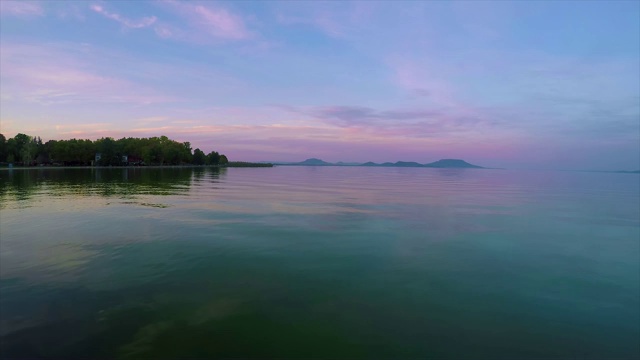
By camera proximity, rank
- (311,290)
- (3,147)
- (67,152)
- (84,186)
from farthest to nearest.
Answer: (67,152), (3,147), (84,186), (311,290)

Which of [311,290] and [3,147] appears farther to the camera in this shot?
[3,147]

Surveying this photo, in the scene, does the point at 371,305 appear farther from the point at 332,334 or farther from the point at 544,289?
the point at 544,289

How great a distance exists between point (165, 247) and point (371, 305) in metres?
12.9

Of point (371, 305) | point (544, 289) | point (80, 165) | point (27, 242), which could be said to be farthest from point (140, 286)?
point (80, 165)

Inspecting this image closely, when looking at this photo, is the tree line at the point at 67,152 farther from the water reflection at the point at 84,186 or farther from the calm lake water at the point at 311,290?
the calm lake water at the point at 311,290

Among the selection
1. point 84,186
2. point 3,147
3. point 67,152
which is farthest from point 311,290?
point 3,147

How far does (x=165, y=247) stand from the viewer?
62.3ft

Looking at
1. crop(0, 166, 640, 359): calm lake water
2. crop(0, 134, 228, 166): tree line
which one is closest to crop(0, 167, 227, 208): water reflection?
crop(0, 166, 640, 359): calm lake water

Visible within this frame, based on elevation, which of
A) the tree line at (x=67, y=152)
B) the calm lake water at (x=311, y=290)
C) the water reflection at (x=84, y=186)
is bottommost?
the calm lake water at (x=311, y=290)

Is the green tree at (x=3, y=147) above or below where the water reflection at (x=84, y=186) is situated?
above

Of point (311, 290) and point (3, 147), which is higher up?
point (3, 147)

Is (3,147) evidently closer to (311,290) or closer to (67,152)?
(67,152)

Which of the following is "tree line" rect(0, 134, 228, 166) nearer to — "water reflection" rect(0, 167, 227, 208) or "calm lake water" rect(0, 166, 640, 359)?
"water reflection" rect(0, 167, 227, 208)

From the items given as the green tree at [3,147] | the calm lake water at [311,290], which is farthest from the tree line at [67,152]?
the calm lake water at [311,290]
